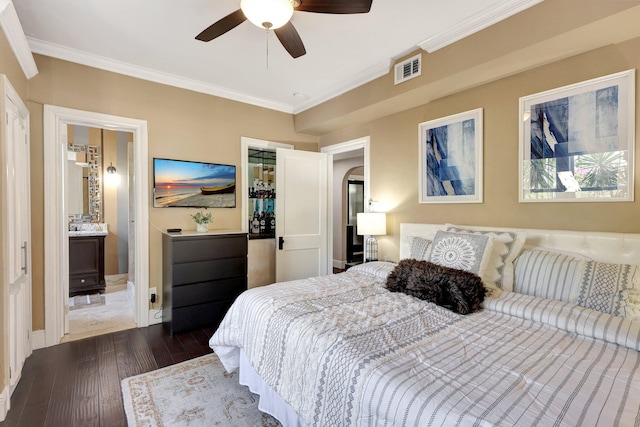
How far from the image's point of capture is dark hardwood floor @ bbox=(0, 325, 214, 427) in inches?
71.9

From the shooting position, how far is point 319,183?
167 inches

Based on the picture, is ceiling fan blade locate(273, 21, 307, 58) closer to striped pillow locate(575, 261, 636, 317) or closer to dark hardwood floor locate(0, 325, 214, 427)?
striped pillow locate(575, 261, 636, 317)

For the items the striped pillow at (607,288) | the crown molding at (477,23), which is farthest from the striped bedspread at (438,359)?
the crown molding at (477,23)

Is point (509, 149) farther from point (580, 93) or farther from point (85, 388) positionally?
point (85, 388)

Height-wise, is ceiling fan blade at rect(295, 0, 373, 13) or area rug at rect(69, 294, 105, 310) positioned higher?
ceiling fan blade at rect(295, 0, 373, 13)

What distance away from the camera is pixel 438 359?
1.19 metres

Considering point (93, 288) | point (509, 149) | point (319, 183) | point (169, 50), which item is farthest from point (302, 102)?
point (93, 288)

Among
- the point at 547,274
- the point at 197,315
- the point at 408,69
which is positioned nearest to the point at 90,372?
the point at 197,315

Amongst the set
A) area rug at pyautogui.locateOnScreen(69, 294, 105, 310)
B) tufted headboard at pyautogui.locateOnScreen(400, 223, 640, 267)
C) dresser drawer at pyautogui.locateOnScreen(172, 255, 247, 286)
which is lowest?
area rug at pyautogui.locateOnScreen(69, 294, 105, 310)

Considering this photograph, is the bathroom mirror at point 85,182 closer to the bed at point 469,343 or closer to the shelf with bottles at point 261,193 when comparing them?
the shelf with bottles at point 261,193

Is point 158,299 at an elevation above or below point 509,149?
below

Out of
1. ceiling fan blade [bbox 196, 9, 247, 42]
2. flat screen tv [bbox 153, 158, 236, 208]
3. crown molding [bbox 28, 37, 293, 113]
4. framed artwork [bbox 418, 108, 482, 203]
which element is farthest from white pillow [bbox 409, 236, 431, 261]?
crown molding [bbox 28, 37, 293, 113]

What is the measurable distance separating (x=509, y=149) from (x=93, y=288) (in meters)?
5.46

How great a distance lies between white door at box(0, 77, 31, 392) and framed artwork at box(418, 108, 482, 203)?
3344 mm
